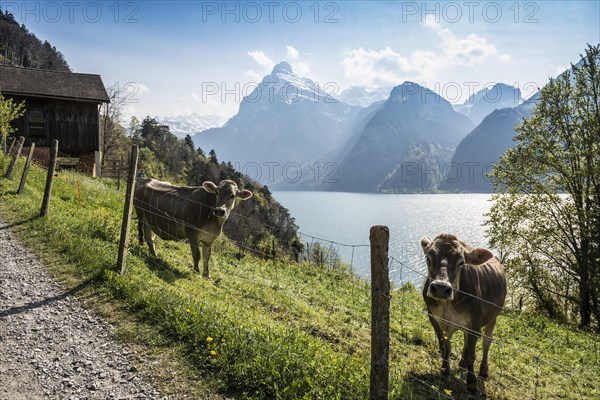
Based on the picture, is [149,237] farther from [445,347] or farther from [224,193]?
[445,347]

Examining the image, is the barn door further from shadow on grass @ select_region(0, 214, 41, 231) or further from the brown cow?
the brown cow

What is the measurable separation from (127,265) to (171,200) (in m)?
3.47

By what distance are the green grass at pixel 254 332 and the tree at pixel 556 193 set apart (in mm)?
7635

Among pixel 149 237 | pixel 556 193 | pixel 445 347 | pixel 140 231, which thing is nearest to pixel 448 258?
pixel 445 347

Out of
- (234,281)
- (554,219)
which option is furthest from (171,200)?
(554,219)

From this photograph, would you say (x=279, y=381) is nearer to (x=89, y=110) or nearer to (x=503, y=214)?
(x=503, y=214)

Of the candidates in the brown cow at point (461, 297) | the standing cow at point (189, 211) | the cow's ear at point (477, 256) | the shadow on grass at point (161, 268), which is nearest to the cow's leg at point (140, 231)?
the standing cow at point (189, 211)

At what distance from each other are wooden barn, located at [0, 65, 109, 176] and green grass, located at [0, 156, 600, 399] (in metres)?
21.1

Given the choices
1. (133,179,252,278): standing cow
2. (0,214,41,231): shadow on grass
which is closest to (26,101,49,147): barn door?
(0,214,41,231): shadow on grass

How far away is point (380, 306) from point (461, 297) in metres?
2.75

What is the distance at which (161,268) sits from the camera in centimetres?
929

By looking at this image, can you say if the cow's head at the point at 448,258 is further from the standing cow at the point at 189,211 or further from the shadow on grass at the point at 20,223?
the shadow on grass at the point at 20,223

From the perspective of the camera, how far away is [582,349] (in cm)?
1128

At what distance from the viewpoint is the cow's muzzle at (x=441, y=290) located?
4848mm
